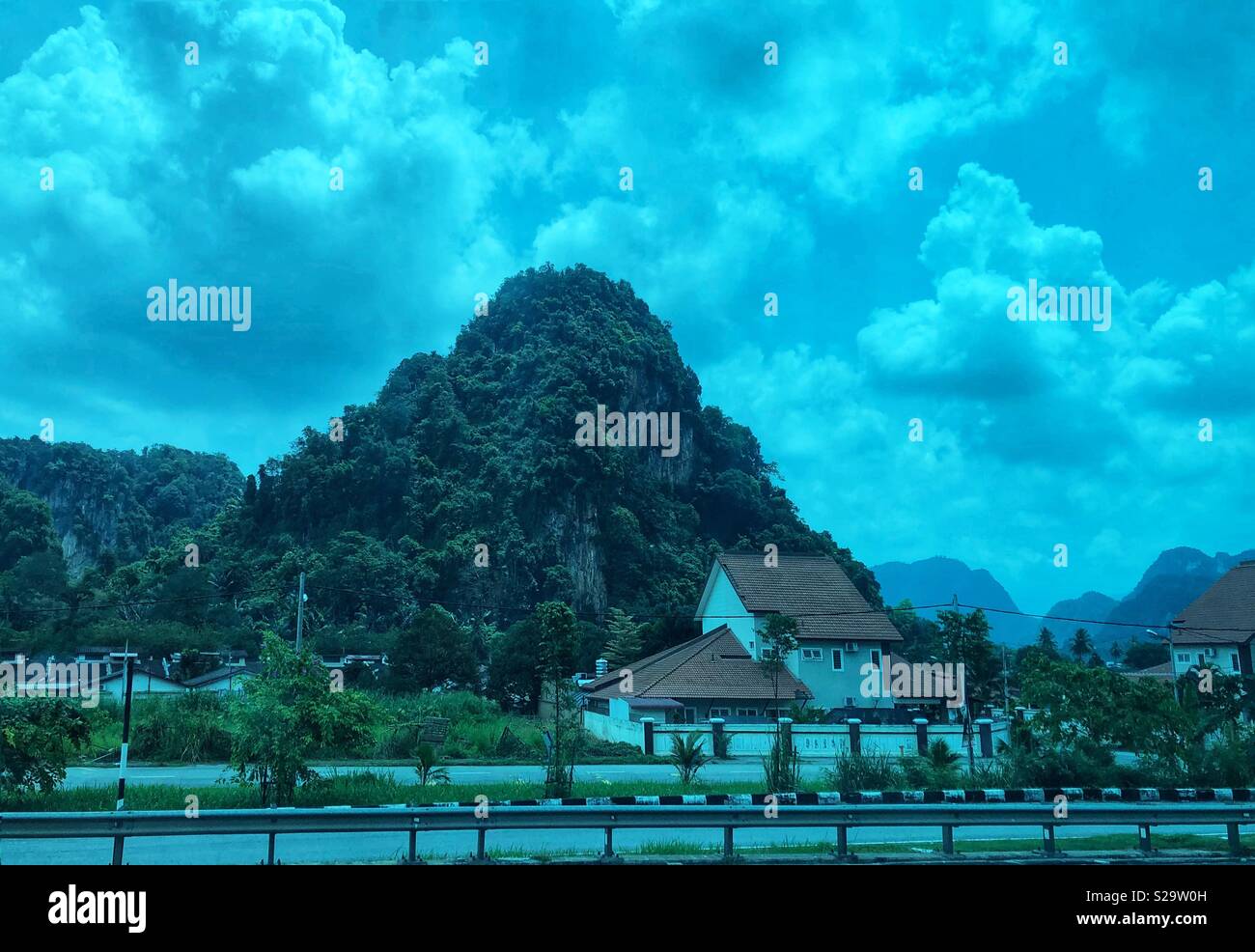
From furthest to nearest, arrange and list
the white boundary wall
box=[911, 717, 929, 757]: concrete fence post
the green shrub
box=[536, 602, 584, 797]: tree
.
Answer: box=[911, 717, 929, 757]: concrete fence post → the white boundary wall → the green shrub → box=[536, 602, 584, 797]: tree

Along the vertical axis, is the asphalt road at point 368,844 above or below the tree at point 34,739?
below

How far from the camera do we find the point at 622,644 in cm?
4994

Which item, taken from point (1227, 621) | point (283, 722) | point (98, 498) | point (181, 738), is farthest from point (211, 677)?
point (98, 498)

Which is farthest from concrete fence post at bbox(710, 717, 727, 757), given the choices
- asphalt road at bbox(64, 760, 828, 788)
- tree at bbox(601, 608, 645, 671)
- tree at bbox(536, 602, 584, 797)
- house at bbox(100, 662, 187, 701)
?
house at bbox(100, 662, 187, 701)

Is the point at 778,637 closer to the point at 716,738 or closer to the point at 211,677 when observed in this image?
the point at 716,738

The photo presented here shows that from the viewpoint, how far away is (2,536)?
2734 inches

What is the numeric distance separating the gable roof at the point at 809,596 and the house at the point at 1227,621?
12150mm

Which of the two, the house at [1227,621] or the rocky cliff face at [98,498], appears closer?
the house at [1227,621]

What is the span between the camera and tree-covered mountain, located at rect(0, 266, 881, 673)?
63125 millimetres

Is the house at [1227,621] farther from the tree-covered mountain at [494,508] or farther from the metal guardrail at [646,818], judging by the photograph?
the metal guardrail at [646,818]

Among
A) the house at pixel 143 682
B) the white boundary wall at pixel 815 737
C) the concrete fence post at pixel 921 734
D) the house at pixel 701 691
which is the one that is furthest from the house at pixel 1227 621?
the house at pixel 143 682

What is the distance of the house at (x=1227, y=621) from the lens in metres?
35.2

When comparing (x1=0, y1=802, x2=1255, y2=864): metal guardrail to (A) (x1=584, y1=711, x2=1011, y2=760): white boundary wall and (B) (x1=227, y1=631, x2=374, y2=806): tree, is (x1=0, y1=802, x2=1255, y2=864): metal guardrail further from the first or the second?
(A) (x1=584, y1=711, x2=1011, y2=760): white boundary wall
